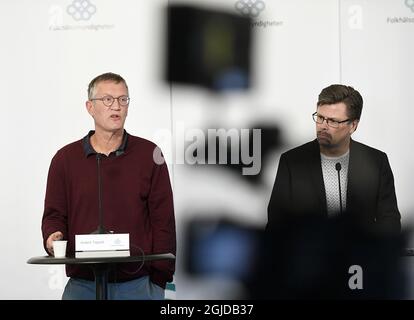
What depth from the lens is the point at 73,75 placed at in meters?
5.05

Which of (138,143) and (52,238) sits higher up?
(138,143)

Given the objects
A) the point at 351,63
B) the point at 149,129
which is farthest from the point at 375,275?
the point at 149,129

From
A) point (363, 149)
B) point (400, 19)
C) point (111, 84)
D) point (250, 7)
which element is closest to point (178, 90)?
point (250, 7)

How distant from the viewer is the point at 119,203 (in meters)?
4.02

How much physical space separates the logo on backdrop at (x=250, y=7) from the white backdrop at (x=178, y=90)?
3 cm

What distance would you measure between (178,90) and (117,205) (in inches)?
47.7

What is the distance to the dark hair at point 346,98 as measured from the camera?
193 inches

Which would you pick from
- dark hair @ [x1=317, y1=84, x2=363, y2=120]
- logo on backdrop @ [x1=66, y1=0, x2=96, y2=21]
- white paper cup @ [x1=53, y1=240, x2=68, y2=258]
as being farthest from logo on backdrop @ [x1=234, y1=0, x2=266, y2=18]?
white paper cup @ [x1=53, y1=240, x2=68, y2=258]

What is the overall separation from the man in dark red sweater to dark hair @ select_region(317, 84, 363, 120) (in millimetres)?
1327

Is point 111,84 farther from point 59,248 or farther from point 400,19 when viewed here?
point 400,19

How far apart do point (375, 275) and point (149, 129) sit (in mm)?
1607

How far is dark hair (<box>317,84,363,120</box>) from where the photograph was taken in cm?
491

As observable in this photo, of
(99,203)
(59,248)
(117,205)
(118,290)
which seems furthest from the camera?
(117,205)
